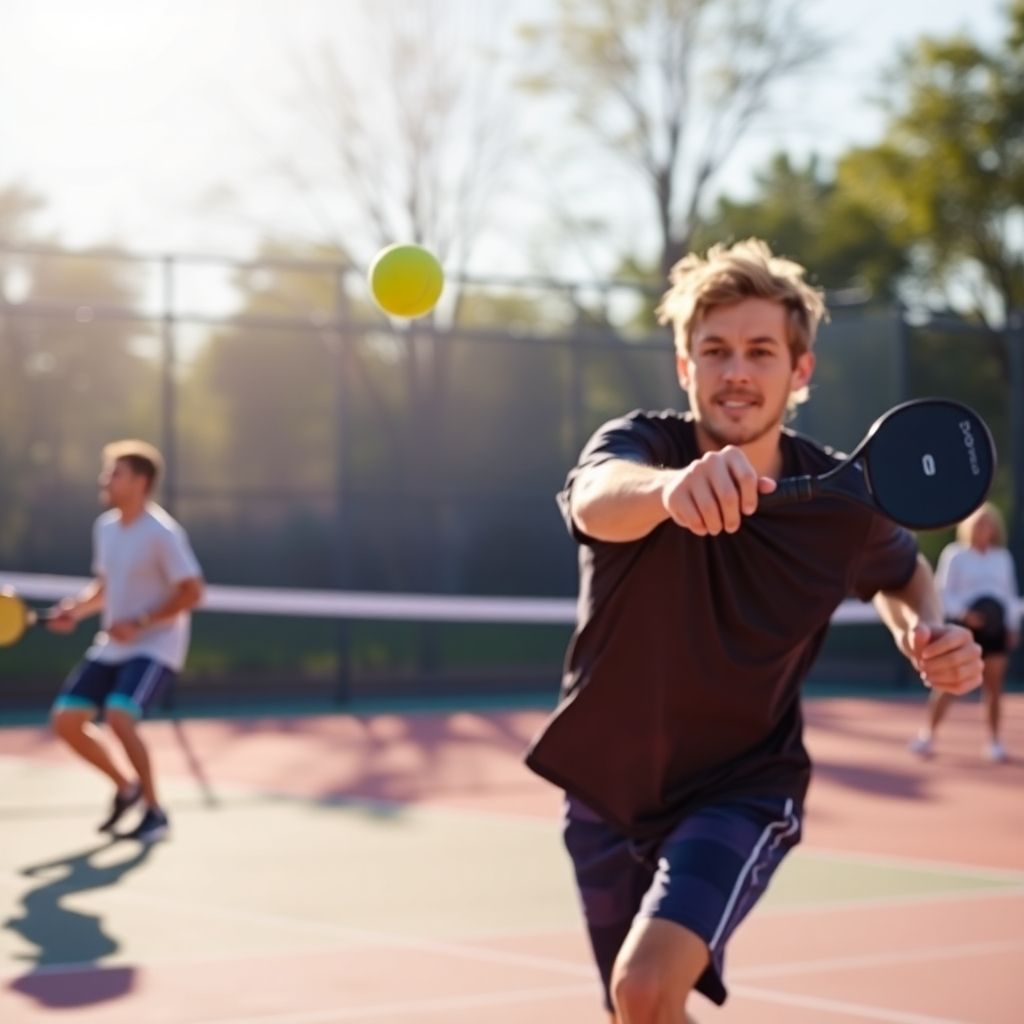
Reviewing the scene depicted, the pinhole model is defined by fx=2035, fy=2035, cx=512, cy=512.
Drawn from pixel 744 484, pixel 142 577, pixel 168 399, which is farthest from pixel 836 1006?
pixel 168 399

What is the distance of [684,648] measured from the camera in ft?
12.3

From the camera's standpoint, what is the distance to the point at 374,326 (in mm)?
16719

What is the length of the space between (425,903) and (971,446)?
421cm

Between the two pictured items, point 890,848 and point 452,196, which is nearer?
point 890,848

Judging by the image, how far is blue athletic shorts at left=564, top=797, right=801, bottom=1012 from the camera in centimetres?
352

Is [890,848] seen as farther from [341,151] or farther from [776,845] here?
[341,151]

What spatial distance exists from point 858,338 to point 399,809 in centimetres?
1000

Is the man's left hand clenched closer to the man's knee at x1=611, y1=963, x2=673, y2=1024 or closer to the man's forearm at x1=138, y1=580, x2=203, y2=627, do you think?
the man's knee at x1=611, y1=963, x2=673, y2=1024

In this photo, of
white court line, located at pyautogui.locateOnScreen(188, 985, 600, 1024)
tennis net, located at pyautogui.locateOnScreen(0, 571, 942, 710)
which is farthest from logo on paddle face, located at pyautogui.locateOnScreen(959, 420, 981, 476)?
tennis net, located at pyautogui.locateOnScreen(0, 571, 942, 710)

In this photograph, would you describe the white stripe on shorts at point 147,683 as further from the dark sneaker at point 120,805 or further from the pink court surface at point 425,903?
the pink court surface at point 425,903

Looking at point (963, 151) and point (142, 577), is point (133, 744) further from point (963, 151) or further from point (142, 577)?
point (963, 151)

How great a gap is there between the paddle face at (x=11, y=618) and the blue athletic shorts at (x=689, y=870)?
14.8 ft

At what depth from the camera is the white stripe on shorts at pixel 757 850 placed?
3.53 m

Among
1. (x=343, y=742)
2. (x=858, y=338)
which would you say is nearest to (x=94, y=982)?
(x=343, y=742)
